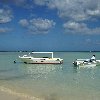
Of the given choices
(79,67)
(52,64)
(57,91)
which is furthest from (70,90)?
(52,64)

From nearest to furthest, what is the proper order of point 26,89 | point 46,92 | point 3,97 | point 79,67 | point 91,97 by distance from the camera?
1. point 3,97
2. point 91,97
3. point 46,92
4. point 26,89
5. point 79,67

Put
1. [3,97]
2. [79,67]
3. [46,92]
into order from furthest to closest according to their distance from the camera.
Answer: [79,67] → [46,92] → [3,97]

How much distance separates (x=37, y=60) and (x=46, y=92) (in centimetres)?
4006

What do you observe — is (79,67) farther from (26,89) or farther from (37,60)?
(26,89)

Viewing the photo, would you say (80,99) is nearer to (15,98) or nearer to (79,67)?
(15,98)

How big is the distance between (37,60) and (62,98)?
139 feet

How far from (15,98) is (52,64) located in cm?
4294

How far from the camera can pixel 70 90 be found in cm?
2336

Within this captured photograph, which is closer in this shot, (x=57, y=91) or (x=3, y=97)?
(x=3, y=97)

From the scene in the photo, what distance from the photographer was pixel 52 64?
61625 mm

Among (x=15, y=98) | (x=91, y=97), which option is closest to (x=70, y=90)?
(x=91, y=97)

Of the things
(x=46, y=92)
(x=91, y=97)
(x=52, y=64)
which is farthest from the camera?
(x=52, y=64)

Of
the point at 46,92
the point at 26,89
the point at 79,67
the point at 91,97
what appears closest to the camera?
the point at 91,97

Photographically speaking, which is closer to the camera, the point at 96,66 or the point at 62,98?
the point at 62,98
